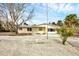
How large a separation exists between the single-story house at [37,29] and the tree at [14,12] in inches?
3.8

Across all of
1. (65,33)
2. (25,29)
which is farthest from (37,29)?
(65,33)

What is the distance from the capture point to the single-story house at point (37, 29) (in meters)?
2.93

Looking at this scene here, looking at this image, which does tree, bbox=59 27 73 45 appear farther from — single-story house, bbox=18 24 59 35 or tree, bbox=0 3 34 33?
tree, bbox=0 3 34 33

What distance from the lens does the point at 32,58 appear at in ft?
9.70

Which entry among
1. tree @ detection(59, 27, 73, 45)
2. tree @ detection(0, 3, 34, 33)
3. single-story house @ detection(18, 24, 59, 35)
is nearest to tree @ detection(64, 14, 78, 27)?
tree @ detection(59, 27, 73, 45)

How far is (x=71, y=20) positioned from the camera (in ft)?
9.56

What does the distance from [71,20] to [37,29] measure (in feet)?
1.70

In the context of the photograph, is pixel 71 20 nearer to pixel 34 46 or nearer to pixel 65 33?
pixel 65 33

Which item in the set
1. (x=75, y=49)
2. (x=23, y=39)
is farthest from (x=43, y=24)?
(x=75, y=49)

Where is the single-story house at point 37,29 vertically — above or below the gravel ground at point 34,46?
above

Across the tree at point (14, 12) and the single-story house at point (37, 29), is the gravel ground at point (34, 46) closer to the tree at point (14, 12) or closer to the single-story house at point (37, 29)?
the single-story house at point (37, 29)

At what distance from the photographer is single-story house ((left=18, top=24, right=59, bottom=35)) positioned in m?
2.93

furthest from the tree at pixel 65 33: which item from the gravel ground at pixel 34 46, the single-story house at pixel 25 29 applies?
the single-story house at pixel 25 29

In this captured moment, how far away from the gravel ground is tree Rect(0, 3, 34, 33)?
0.80 feet
